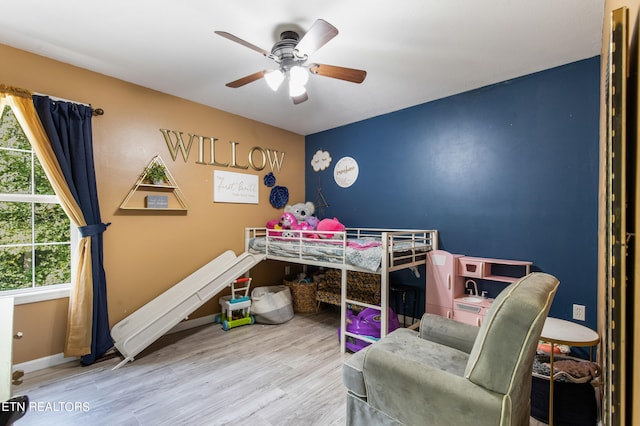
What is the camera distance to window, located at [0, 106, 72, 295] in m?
2.36

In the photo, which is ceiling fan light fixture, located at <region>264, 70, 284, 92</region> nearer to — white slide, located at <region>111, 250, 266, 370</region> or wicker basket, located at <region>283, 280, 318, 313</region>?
white slide, located at <region>111, 250, 266, 370</region>

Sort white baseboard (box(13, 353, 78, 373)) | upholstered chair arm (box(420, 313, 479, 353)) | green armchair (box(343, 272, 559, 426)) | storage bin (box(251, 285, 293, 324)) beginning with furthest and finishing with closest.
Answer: storage bin (box(251, 285, 293, 324)) → white baseboard (box(13, 353, 78, 373)) → upholstered chair arm (box(420, 313, 479, 353)) → green armchair (box(343, 272, 559, 426))

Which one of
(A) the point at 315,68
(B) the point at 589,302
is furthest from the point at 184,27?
(B) the point at 589,302

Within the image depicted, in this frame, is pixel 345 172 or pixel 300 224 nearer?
pixel 300 224

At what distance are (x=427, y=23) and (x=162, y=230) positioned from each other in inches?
119

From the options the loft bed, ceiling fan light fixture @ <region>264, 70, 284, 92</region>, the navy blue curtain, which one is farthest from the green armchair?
the navy blue curtain

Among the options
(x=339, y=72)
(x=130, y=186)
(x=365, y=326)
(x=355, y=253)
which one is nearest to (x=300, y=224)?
(x=355, y=253)

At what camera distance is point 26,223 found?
8.02 ft

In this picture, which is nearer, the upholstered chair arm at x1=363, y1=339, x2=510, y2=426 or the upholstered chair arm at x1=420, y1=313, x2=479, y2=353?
the upholstered chair arm at x1=363, y1=339, x2=510, y2=426

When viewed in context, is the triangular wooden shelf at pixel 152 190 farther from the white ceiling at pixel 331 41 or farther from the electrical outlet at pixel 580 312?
the electrical outlet at pixel 580 312

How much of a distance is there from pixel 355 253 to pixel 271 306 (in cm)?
137

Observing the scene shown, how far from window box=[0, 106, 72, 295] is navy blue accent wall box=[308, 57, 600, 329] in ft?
10.6

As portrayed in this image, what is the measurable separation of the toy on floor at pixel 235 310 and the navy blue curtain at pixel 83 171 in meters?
1.07

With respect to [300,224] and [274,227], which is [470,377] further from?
[274,227]
